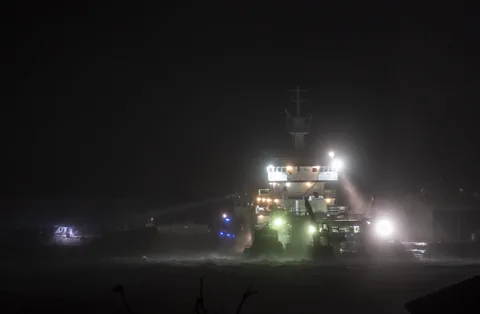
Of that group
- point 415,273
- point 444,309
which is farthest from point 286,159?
point 444,309

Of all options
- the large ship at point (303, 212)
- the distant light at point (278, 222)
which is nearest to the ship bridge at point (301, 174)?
the large ship at point (303, 212)

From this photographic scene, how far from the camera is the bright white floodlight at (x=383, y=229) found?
55.9 m

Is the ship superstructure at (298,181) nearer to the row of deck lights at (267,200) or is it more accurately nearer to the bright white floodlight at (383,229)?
the row of deck lights at (267,200)

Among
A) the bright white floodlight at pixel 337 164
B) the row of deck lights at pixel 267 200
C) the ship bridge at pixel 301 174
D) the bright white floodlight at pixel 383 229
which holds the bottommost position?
the bright white floodlight at pixel 383 229

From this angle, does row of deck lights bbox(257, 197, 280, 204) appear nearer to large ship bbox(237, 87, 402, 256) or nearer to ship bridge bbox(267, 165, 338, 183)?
large ship bbox(237, 87, 402, 256)

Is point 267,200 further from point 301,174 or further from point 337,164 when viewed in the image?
point 337,164

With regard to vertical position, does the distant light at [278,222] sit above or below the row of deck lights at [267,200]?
below

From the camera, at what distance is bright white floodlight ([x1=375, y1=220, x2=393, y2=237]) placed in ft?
184

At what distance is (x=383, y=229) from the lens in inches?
2208

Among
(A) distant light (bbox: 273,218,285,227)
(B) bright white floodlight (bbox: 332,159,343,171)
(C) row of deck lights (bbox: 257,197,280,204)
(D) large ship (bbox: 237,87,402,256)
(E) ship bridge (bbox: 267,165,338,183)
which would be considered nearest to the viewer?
(D) large ship (bbox: 237,87,402,256)

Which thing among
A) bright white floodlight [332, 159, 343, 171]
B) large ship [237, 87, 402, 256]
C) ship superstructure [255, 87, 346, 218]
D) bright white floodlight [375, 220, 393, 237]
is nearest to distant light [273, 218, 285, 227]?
large ship [237, 87, 402, 256]

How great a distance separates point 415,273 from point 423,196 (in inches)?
1473

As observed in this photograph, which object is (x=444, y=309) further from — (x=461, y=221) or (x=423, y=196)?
(x=423, y=196)

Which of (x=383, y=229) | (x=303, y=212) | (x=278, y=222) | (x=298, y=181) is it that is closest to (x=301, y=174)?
(x=298, y=181)
